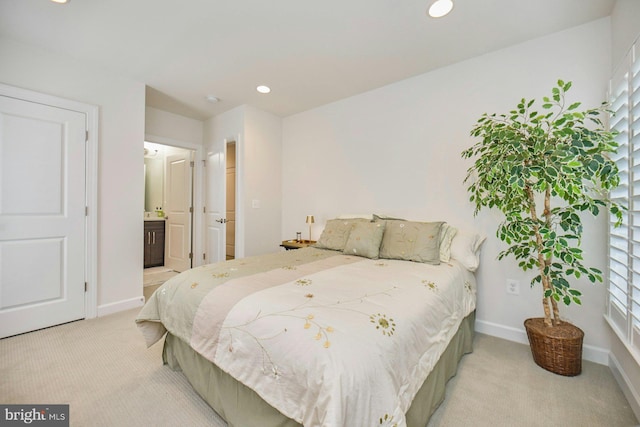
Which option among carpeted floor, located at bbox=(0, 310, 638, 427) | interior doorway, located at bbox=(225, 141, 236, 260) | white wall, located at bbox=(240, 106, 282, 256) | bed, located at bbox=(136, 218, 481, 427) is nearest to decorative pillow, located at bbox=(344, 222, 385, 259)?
bed, located at bbox=(136, 218, 481, 427)

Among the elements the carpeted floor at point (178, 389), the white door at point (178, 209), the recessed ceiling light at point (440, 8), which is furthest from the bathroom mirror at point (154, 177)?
the recessed ceiling light at point (440, 8)

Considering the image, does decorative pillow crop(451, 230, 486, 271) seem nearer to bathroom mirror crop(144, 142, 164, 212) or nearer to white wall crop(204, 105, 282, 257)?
white wall crop(204, 105, 282, 257)

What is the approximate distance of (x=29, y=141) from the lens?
2406mm

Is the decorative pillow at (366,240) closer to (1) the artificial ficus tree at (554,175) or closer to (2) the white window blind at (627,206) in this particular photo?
(1) the artificial ficus tree at (554,175)

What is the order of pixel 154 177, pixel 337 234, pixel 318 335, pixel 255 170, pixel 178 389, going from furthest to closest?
pixel 154 177, pixel 255 170, pixel 337 234, pixel 178 389, pixel 318 335

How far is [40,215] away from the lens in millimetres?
2465

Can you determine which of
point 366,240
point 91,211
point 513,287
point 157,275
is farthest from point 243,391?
point 157,275

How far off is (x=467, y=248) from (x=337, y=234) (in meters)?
1.21

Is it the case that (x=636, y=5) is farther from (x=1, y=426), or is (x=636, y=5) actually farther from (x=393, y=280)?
(x=1, y=426)

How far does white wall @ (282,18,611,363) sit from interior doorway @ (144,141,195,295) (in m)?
2.08

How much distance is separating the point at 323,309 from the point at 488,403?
122 centimetres

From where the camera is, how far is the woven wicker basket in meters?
1.76

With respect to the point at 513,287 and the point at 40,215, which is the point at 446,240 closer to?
the point at 513,287

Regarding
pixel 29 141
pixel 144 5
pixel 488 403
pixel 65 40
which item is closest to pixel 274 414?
pixel 488 403
